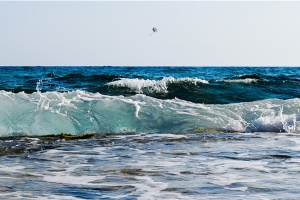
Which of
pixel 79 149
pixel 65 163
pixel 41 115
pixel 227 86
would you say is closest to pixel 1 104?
pixel 41 115

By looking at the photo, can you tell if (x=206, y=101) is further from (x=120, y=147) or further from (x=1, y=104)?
(x=120, y=147)

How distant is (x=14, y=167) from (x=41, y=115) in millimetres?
4755

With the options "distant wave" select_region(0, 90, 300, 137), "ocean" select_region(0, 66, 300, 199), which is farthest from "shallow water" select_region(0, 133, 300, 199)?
"distant wave" select_region(0, 90, 300, 137)

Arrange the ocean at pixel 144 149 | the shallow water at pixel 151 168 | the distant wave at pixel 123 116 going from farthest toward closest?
the distant wave at pixel 123 116
the ocean at pixel 144 149
the shallow water at pixel 151 168

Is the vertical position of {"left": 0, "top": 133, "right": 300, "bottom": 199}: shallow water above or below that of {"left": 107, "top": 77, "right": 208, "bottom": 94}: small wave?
below

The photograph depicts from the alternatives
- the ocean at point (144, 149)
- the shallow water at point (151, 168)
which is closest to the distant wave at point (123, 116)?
the ocean at point (144, 149)

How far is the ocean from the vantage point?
4.41 metres

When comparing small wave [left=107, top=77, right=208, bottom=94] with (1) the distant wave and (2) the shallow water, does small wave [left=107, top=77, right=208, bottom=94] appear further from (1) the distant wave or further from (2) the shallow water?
(2) the shallow water

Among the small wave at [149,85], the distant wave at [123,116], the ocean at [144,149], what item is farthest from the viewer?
the small wave at [149,85]

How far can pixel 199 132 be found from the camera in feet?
29.0

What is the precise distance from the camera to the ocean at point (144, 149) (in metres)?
4.41

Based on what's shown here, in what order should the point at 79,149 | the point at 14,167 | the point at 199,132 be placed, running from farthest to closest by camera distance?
the point at 199,132 < the point at 79,149 < the point at 14,167

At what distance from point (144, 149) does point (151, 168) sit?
1.33 m

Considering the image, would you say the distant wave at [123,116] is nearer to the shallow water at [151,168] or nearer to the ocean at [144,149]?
the ocean at [144,149]
